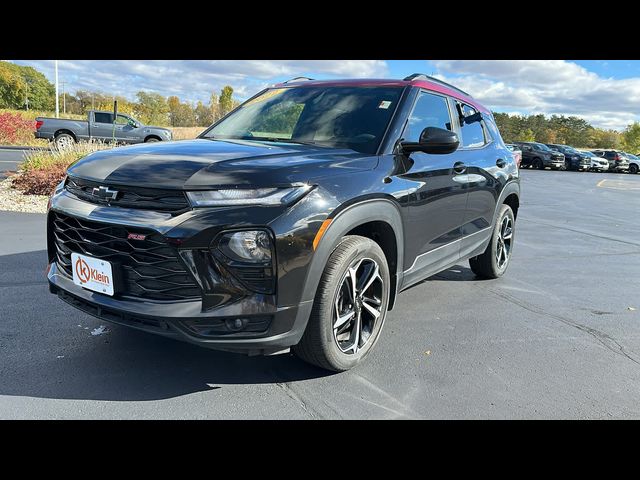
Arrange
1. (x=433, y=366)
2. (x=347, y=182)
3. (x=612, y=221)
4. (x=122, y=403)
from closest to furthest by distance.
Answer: (x=122, y=403), (x=347, y=182), (x=433, y=366), (x=612, y=221)

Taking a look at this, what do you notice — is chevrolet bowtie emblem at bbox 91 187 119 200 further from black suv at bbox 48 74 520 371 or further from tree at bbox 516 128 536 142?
tree at bbox 516 128 536 142

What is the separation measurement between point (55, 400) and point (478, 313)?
333cm

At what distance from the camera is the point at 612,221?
10.7 meters

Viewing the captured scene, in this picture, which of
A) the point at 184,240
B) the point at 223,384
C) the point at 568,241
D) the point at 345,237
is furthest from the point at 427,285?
the point at 568,241

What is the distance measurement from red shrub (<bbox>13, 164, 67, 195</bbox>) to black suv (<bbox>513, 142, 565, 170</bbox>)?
101 feet

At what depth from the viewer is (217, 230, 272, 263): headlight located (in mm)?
2463

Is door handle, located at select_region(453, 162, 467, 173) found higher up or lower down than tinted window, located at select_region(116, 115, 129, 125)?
lower down

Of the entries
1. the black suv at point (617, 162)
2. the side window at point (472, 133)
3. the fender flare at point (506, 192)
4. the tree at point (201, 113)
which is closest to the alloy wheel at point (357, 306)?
the side window at point (472, 133)

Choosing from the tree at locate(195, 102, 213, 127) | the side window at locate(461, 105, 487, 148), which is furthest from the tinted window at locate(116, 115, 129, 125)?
the tree at locate(195, 102, 213, 127)

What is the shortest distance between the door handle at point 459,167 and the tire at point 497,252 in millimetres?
1225

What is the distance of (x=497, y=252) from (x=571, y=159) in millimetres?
33480

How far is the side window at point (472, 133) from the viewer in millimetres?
4508

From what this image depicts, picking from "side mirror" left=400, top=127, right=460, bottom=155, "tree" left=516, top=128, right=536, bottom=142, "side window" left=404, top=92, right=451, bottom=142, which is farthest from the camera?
"tree" left=516, top=128, right=536, bottom=142
